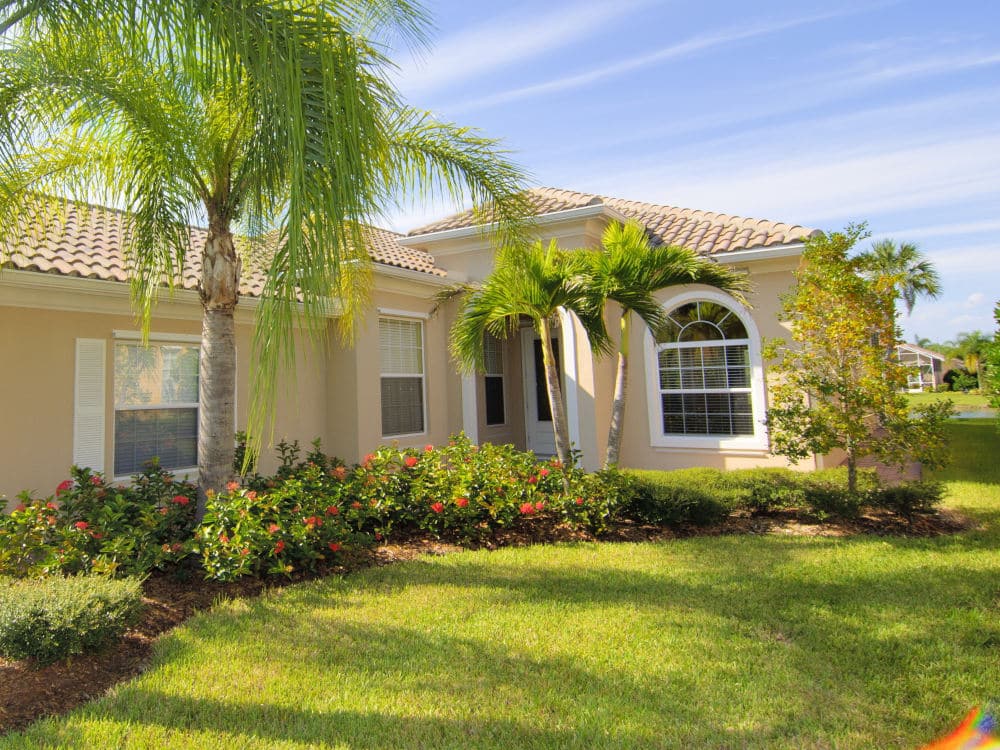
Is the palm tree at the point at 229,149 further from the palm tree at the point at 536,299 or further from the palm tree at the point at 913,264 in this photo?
the palm tree at the point at 913,264

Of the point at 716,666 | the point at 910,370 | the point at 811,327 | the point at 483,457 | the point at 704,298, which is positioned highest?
the point at 704,298

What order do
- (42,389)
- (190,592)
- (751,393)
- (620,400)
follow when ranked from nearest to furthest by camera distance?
(190,592), (42,389), (620,400), (751,393)

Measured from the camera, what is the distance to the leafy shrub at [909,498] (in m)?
8.23

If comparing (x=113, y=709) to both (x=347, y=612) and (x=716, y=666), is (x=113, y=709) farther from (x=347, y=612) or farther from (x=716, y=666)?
(x=716, y=666)

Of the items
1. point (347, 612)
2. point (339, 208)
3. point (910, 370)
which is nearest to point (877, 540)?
point (910, 370)

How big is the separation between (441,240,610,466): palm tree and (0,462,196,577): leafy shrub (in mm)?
4243

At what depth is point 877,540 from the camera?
24.7 feet

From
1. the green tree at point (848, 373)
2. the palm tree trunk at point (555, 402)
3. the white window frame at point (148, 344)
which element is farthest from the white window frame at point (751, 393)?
the white window frame at point (148, 344)

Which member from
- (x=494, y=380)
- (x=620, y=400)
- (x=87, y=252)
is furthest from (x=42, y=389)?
(x=494, y=380)

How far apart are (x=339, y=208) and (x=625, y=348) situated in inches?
233

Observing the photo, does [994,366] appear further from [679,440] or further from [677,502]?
[679,440]

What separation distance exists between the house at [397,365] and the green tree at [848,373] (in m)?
1.03

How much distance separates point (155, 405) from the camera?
332 inches

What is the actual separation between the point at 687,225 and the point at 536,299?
5735 mm
